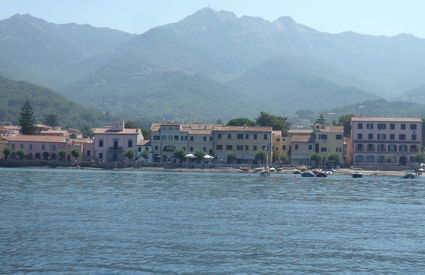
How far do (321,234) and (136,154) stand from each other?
86.2 meters

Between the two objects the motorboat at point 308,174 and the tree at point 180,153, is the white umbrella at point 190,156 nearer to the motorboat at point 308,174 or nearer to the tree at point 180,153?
the tree at point 180,153

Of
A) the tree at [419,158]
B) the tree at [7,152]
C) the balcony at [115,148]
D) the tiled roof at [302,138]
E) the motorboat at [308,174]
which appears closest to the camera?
the motorboat at [308,174]

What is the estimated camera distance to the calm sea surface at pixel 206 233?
1166 inches

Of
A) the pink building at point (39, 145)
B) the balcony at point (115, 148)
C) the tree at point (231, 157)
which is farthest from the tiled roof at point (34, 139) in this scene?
the tree at point (231, 157)

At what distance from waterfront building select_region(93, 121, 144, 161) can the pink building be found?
650 cm

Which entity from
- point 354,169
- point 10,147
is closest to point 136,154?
point 10,147

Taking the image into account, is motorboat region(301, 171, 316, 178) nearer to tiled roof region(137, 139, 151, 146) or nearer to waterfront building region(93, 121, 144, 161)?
tiled roof region(137, 139, 151, 146)

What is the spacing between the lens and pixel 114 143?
122938 millimetres

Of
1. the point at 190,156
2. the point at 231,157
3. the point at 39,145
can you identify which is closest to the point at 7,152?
the point at 39,145

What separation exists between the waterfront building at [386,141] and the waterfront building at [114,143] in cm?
4090

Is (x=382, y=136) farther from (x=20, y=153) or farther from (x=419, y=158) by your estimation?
(x=20, y=153)

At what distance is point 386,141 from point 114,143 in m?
50.1

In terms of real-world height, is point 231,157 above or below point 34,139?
below

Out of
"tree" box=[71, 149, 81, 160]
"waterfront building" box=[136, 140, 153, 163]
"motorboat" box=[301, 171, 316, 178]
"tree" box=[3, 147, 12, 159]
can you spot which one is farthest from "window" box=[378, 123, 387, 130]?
"tree" box=[3, 147, 12, 159]
